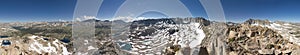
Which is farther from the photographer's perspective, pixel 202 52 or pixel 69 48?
pixel 69 48

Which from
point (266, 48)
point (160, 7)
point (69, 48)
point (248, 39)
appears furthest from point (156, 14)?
point (69, 48)

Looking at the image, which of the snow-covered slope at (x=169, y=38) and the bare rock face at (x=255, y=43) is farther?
the snow-covered slope at (x=169, y=38)

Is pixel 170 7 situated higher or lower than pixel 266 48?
higher

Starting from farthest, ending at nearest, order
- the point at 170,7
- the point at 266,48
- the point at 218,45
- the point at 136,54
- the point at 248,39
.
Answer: the point at 136,54
the point at 248,39
the point at 266,48
the point at 218,45
the point at 170,7

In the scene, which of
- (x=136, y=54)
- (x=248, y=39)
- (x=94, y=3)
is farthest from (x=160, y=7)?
(x=136, y=54)

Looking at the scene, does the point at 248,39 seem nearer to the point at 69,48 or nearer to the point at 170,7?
the point at 170,7

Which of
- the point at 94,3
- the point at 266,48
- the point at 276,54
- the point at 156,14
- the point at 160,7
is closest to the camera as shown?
the point at 94,3

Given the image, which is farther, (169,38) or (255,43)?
(169,38)

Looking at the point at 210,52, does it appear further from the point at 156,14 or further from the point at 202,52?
the point at 156,14

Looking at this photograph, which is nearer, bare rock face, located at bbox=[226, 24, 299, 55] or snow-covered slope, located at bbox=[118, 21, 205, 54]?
bare rock face, located at bbox=[226, 24, 299, 55]
